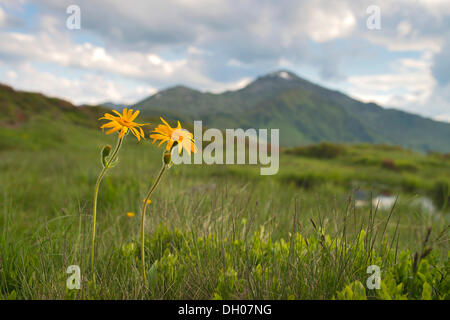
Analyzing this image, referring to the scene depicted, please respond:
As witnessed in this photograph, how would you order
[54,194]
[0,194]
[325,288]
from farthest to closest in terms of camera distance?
[54,194] → [0,194] → [325,288]

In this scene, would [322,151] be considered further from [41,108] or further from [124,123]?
[41,108]

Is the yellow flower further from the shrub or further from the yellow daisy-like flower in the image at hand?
the shrub

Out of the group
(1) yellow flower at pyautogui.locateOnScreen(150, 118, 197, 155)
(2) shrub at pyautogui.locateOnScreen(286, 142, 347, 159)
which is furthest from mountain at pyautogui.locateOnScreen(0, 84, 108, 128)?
(1) yellow flower at pyautogui.locateOnScreen(150, 118, 197, 155)

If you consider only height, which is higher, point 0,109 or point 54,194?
point 0,109

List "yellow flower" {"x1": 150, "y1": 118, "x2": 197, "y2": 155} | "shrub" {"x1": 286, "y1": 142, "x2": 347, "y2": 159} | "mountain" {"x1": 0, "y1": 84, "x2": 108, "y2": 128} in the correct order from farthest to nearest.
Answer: "mountain" {"x1": 0, "y1": 84, "x2": 108, "y2": 128}
"shrub" {"x1": 286, "y1": 142, "x2": 347, "y2": 159}
"yellow flower" {"x1": 150, "y1": 118, "x2": 197, "y2": 155}

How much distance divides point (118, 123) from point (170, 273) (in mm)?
1169

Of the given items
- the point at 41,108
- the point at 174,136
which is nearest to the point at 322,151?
the point at 174,136

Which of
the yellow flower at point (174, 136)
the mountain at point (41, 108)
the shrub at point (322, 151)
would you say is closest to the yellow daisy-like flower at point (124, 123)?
the yellow flower at point (174, 136)

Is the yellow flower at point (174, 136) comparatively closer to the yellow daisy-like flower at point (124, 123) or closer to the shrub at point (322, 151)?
the yellow daisy-like flower at point (124, 123)
